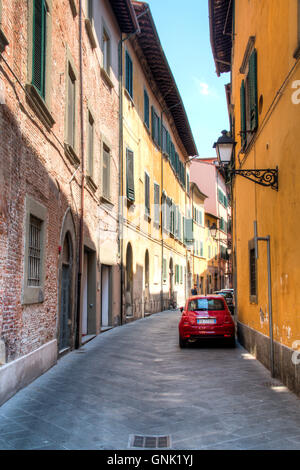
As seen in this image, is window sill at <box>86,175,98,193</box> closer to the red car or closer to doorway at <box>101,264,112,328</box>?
doorway at <box>101,264,112,328</box>

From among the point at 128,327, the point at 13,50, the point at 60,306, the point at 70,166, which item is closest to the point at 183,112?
the point at 128,327

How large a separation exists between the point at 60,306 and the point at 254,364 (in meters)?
4.02

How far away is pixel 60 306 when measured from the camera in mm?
10625

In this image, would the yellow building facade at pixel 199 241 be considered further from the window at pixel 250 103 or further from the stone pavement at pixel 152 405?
the stone pavement at pixel 152 405

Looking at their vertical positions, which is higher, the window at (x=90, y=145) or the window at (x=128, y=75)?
the window at (x=128, y=75)

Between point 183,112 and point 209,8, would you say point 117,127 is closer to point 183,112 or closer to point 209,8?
point 209,8

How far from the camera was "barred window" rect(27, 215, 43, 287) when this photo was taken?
8422mm

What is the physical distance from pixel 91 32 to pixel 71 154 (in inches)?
170

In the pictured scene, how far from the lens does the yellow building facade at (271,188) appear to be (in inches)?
287

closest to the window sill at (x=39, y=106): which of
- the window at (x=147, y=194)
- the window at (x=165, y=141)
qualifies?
the window at (x=147, y=194)

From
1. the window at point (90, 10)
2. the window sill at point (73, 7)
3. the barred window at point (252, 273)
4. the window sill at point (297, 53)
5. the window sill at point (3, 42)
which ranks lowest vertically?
the barred window at point (252, 273)

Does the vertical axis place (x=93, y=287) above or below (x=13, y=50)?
below

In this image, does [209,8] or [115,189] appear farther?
[115,189]

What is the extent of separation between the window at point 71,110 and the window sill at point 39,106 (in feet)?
6.22
